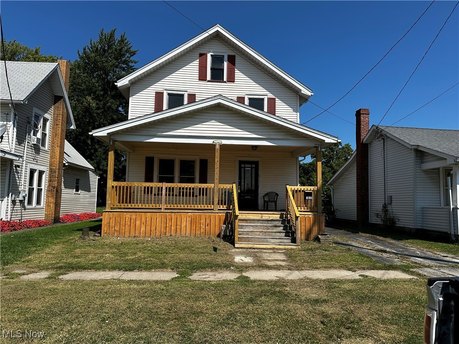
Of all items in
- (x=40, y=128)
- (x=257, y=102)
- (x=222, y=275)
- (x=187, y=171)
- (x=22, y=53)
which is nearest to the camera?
(x=222, y=275)

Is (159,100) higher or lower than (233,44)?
lower

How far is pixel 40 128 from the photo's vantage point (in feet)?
56.7

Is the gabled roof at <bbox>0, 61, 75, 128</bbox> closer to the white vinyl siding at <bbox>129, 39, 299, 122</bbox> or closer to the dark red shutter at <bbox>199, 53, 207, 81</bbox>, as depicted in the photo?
the white vinyl siding at <bbox>129, 39, 299, 122</bbox>

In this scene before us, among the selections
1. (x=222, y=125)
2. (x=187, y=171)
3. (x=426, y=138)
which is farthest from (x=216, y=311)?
(x=426, y=138)

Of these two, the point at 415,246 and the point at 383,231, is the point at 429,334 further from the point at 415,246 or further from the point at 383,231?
the point at 383,231

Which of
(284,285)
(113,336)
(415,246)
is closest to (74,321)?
(113,336)

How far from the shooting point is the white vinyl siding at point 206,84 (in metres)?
16.0

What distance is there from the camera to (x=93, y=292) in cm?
568

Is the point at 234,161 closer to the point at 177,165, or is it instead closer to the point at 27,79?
the point at 177,165

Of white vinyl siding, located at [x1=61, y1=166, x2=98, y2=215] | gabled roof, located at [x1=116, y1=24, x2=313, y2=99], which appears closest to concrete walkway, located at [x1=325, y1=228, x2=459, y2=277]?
gabled roof, located at [x1=116, y1=24, x2=313, y2=99]

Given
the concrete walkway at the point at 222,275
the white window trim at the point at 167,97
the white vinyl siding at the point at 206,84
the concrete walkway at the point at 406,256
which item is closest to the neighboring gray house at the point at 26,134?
the white vinyl siding at the point at 206,84

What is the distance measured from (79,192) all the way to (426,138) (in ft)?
70.3

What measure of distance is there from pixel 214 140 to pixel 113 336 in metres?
9.39

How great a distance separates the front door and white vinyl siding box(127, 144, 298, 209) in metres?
0.23
